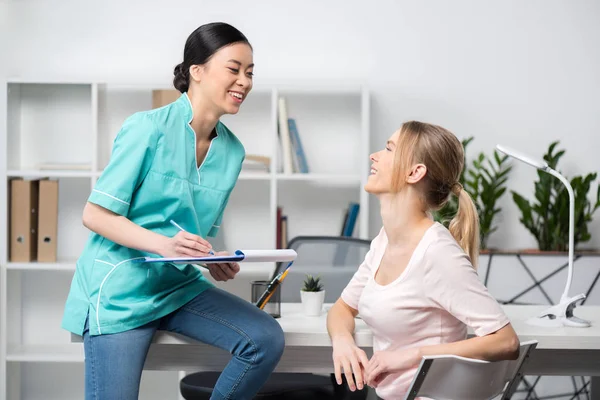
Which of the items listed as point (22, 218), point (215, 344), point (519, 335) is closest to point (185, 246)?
point (215, 344)

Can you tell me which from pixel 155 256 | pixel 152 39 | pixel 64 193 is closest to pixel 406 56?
pixel 152 39

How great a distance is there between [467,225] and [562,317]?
1.63 ft

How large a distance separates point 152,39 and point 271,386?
2.10 m

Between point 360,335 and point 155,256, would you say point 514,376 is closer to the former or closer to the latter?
point 360,335

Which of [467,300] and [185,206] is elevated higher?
[185,206]

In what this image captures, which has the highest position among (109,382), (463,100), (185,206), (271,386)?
(463,100)

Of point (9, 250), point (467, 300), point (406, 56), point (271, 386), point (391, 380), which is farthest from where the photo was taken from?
point (406, 56)

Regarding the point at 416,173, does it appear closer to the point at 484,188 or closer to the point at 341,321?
the point at 341,321

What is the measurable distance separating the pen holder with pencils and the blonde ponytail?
1.82 feet

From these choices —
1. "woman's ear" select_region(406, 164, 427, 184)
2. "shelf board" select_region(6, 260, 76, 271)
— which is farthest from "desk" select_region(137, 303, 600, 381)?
"shelf board" select_region(6, 260, 76, 271)

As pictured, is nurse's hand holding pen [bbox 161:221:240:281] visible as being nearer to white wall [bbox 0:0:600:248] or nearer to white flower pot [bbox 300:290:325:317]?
white flower pot [bbox 300:290:325:317]

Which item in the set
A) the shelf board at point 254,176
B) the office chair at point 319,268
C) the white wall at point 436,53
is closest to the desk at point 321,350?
the office chair at point 319,268

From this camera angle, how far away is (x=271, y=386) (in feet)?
8.16

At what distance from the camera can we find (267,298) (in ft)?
6.71
